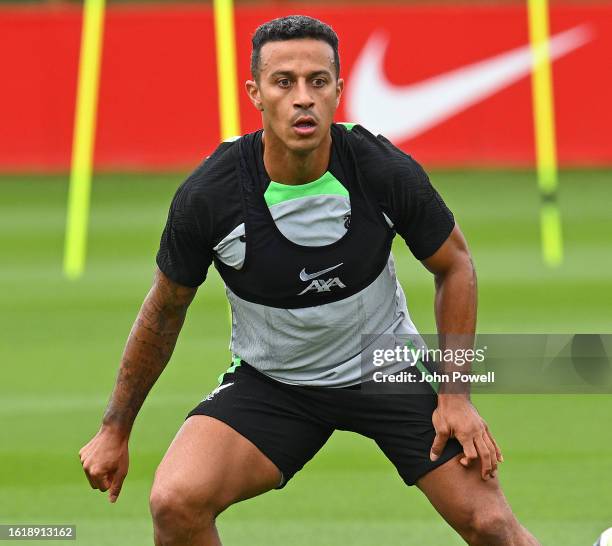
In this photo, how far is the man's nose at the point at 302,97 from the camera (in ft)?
17.8

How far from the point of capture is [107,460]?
225 inches

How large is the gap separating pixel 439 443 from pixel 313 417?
0.54m

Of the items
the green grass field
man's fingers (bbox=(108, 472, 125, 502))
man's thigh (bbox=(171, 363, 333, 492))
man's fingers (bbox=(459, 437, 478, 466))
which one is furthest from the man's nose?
the green grass field

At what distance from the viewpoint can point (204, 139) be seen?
19.7 m

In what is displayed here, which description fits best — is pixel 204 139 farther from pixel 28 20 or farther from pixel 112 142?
pixel 28 20

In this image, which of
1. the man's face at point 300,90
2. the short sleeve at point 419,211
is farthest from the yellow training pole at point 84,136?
the short sleeve at point 419,211

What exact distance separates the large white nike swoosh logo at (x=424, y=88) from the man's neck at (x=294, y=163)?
13.1 m

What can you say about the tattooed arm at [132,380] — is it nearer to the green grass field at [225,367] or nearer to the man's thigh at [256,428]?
the man's thigh at [256,428]

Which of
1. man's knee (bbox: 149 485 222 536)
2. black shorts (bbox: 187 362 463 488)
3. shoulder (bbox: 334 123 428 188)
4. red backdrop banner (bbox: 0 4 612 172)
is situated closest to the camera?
man's knee (bbox: 149 485 222 536)

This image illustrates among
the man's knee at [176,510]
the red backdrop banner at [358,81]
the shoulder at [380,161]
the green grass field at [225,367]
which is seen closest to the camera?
the man's knee at [176,510]

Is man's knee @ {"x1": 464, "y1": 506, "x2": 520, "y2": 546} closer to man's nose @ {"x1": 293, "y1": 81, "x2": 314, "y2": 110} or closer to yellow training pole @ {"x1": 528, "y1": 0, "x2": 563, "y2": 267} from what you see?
man's nose @ {"x1": 293, "y1": 81, "x2": 314, "y2": 110}

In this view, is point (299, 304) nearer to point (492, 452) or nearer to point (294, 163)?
point (294, 163)

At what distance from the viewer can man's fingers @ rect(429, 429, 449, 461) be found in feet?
18.0

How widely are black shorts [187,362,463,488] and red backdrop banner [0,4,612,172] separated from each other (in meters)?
13.2
